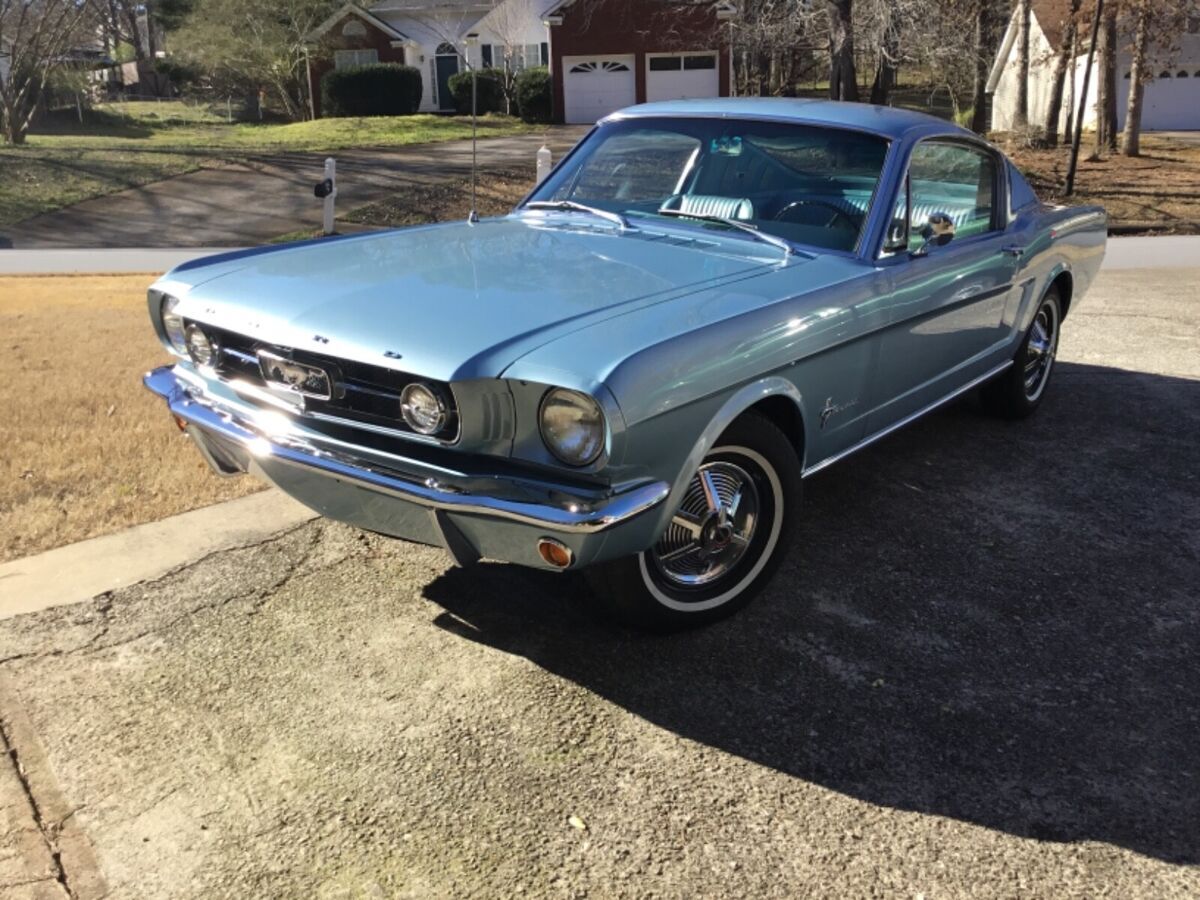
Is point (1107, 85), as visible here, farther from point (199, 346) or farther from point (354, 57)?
point (354, 57)

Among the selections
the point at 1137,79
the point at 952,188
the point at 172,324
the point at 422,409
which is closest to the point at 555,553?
the point at 422,409

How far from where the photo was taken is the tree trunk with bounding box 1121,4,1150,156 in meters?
17.7

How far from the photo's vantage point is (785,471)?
11.1 ft

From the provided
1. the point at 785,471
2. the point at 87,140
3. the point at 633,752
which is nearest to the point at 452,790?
the point at 633,752

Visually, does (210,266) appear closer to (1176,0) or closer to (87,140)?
(1176,0)

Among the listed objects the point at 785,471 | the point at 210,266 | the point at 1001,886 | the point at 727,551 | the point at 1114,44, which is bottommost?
the point at 1001,886

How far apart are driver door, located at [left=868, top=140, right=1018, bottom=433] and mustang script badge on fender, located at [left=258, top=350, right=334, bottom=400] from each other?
6.52 feet

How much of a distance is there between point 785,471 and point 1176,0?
18.8 metres

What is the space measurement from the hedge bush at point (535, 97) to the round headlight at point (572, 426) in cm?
3024

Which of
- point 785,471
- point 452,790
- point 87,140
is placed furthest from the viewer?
point 87,140

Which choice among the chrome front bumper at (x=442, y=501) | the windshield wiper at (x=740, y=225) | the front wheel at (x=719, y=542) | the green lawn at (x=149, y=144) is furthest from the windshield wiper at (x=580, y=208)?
the green lawn at (x=149, y=144)

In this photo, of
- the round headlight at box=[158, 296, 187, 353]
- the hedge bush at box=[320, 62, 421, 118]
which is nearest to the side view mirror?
the round headlight at box=[158, 296, 187, 353]

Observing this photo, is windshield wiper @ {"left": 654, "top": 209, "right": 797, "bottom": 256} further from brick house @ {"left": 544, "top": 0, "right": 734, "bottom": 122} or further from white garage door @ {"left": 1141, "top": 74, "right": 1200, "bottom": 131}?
white garage door @ {"left": 1141, "top": 74, "right": 1200, "bottom": 131}

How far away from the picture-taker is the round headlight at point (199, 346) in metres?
3.46
